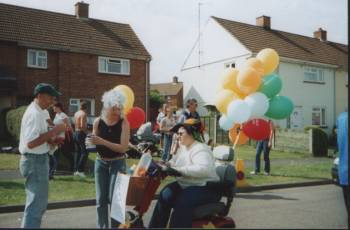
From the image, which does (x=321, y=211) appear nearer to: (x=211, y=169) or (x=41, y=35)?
(x=211, y=169)

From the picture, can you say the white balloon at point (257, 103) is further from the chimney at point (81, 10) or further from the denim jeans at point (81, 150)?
the chimney at point (81, 10)

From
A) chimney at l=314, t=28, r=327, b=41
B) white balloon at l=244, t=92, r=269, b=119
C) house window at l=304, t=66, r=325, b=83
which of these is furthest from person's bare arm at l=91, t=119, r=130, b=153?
chimney at l=314, t=28, r=327, b=41

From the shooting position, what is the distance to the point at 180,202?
4617mm

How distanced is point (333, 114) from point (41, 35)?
2119 cm

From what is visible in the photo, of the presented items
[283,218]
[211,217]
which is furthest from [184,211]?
[283,218]

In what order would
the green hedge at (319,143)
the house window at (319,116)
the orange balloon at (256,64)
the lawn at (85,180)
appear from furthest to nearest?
the house window at (319,116) → the green hedge at (319,143) → the orange balloon at (256,64) → the lawn at (85,180)

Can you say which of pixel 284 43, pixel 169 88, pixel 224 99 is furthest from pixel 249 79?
pixel 169 88

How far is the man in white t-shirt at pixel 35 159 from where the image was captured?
5.13 meters

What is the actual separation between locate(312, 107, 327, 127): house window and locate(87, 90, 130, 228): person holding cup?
2809 cm

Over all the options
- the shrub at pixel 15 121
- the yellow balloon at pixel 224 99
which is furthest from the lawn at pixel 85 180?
the yellow balloon at pixel 224 99

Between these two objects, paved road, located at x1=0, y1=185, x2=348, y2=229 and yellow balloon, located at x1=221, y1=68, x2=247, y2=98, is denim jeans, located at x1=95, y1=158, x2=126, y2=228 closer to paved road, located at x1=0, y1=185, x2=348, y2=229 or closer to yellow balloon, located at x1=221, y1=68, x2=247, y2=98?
paved road, located at x1=0, y1=185, x2=348, y2=229

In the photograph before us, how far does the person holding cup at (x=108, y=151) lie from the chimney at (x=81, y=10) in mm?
23916

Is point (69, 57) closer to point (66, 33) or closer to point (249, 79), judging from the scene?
point (66, 33)

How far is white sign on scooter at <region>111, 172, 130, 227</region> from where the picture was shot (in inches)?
189
